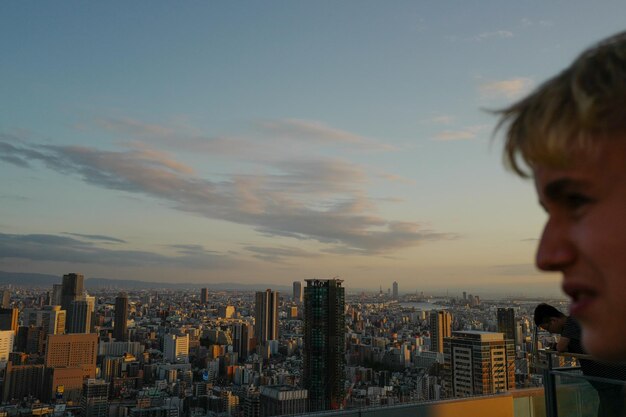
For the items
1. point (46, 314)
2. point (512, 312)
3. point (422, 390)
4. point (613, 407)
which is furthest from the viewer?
point (46, 314)

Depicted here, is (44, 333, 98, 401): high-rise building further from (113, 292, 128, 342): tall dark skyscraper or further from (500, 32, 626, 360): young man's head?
(500, 32, 626, 360): young man's head

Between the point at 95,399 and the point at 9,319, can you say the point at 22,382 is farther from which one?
the point at 9,319

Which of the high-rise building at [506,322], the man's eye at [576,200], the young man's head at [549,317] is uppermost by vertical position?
the man's eye at [576,200]

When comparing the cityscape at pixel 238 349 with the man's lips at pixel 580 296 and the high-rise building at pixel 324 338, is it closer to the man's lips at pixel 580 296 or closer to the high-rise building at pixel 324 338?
the high-rise building at pixel 324 338

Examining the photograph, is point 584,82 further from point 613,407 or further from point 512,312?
point 512,312

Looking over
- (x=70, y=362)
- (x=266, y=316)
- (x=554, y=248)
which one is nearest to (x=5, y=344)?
(x=70, y=362)

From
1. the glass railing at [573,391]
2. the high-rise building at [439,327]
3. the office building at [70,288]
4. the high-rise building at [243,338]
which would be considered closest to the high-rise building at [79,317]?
the office building at [70,288]

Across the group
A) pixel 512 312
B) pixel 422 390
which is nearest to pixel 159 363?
pixel 422 390
